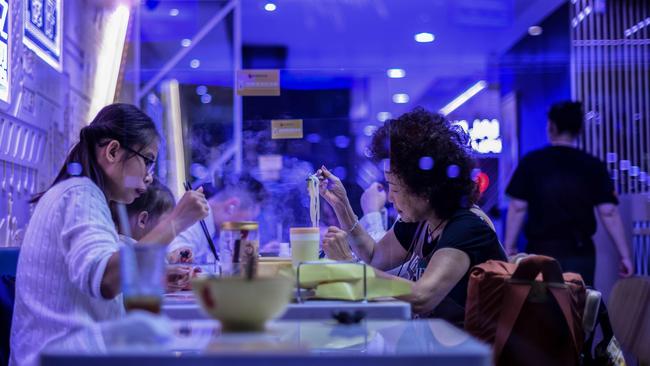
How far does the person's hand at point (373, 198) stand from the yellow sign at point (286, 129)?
0.98ft

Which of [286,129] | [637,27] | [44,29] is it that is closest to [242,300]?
[286,129]

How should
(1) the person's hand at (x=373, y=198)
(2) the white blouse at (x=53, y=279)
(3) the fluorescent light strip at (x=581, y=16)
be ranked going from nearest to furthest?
(2) the white blouse at (x=53, y=279) → (1) the person's hand at (x=373, y=198) → (3) the fluorescent light strip at (x=581, y=16)

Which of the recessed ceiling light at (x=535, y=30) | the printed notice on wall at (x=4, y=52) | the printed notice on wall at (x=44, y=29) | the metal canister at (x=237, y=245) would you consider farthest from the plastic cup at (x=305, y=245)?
the recessed ceiling light at (x=535, y=30)

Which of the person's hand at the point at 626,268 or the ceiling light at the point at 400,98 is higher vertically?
the ceiling light at the point at 400,98

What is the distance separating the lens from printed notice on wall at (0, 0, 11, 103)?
228 cm

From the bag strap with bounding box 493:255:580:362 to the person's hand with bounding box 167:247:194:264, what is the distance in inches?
36.0

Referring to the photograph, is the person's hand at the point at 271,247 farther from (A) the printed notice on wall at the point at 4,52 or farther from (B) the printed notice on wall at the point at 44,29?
(B) the printed notice on wall at the point at 44,29

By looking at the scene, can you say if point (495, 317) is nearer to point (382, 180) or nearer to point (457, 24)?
point (382, 180)

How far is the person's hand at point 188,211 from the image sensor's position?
1676mm

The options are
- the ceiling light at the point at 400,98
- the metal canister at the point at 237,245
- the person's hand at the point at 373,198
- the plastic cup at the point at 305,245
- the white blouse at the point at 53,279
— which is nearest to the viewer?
the white blouse at the point at 53,279

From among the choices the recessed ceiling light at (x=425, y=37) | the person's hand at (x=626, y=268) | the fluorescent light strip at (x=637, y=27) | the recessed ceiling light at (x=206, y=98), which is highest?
the recessed ceiling light at (x=425, y=37)

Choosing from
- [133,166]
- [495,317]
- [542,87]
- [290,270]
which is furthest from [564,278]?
[542,87]

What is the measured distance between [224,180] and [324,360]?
1741 mm

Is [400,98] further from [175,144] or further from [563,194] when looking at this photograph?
[175,144]
